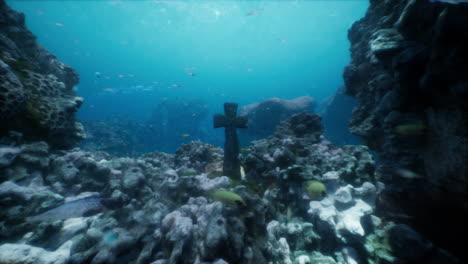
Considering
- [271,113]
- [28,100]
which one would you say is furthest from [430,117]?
[271,113]

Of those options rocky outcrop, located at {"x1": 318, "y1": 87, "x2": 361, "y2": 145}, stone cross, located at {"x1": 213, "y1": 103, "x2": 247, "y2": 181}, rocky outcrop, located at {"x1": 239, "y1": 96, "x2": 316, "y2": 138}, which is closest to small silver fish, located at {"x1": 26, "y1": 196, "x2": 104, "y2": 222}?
stone cross, located at {"x1": 213, "y1": 103, "x2": 247, "y2": 181}

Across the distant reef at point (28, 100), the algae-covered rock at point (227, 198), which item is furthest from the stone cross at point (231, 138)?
the distant reef at point (28, 100)

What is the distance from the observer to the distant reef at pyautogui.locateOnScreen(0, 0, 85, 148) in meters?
4.19

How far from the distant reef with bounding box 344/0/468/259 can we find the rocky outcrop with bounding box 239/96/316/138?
1618 centimetres

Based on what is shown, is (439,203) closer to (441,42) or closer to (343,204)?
(343,204)

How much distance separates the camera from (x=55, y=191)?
391 cm

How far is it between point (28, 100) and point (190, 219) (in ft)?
18.8

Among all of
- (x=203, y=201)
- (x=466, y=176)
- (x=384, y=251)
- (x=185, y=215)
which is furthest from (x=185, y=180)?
(x=466, y=176)

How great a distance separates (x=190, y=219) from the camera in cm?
290

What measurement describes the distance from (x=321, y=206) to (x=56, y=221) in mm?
5073

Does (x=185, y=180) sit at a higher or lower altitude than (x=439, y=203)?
higher

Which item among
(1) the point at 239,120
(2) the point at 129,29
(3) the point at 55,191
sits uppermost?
(2) the point at 129,29

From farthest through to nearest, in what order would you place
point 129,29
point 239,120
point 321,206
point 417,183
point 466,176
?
point 129,29 < point 239,120 < point 321,206 < point 417,183 < point 466,176

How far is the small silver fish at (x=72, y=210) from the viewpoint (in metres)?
2.89
